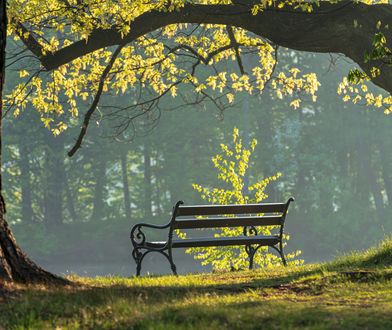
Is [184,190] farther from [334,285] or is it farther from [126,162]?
[334,285]

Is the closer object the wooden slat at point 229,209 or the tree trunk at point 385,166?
the wooden slat at point 229,209

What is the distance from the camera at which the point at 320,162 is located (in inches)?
2274

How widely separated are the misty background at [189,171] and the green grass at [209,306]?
3999 cm

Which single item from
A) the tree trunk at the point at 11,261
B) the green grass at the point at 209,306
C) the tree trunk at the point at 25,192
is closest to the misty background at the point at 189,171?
the tree trunk at the point at 25,192

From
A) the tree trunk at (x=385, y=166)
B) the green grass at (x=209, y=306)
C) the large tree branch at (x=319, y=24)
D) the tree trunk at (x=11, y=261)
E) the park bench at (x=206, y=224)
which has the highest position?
the tree trunk at (x=385, y=166)

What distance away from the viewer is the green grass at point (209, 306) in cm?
611

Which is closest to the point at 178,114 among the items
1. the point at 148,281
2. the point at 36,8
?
the point at 36,8

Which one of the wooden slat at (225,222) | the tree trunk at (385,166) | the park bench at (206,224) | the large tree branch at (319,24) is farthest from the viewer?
the tree trunk at (385,166)

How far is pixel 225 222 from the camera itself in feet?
42.1

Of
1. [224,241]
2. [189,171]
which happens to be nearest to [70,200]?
[189,171]

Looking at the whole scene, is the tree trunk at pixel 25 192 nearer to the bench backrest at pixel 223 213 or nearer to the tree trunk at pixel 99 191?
the tree trunk at pixel 99 191

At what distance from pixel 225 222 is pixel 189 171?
42738mm

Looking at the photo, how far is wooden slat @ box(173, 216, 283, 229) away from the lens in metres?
12.1

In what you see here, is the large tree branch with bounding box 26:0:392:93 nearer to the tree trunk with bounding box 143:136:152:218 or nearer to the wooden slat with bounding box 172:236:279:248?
the wooden slat with bounding box 172:236:279:248
